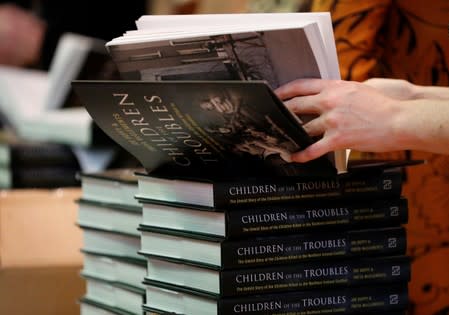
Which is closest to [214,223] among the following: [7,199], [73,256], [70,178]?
[73,256]

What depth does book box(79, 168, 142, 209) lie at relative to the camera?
1.02 meters

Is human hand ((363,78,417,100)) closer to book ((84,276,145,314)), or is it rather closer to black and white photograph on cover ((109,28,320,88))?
black and white photograph on cover ((109,28,320,88))

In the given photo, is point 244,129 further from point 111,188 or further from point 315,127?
point 111,188

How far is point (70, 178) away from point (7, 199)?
0.52 metres

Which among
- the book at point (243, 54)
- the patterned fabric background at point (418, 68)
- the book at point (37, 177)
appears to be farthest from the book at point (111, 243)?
the book at point (37, 177)

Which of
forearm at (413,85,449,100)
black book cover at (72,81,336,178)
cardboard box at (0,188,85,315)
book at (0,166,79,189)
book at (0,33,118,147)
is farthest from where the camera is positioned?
book at (0,33,118,147)

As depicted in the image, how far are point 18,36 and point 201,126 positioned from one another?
214 centimetres

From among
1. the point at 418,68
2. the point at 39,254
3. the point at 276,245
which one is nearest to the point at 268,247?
the point at 276,245

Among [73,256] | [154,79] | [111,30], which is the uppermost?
[111,30]

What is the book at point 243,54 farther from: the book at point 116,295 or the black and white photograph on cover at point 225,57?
the book at point 116,295

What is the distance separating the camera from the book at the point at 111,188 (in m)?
1.02

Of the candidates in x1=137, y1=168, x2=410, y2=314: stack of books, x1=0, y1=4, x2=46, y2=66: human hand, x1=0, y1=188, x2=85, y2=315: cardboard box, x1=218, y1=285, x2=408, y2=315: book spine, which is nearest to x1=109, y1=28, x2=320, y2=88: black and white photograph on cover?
x1=137, y1=168, x2=410, y2=314: stack of books

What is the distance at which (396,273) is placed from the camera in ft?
3.05

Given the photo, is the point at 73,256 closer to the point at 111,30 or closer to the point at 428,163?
the point at 428,163
